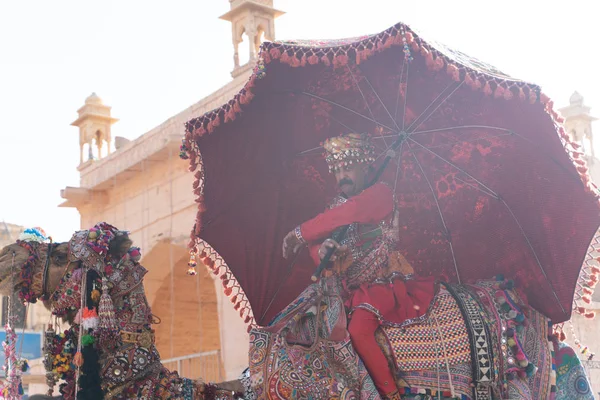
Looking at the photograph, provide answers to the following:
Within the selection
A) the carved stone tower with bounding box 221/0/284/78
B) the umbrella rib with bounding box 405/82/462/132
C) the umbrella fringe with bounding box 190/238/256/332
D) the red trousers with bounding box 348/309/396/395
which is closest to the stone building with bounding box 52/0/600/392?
the carved stone tower with bounding box 221/0/284/78

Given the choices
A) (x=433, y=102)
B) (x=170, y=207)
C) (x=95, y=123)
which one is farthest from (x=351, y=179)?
(x=95, y=123)

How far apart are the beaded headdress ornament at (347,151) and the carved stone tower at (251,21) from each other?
7825 millimetres

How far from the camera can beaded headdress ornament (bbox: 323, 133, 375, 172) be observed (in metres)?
5.01

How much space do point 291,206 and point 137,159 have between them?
8.92 metres

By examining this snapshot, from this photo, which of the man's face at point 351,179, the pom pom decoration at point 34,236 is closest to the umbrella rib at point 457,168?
the man's face at point 351,179

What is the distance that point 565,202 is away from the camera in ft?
16.4

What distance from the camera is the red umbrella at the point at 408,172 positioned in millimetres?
4910

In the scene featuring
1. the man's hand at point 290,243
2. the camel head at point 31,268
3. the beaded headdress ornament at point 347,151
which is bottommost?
the camel head at point 31,268

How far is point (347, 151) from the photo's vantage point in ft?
16.4

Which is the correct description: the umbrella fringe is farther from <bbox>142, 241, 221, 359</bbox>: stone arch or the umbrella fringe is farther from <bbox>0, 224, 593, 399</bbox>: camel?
<bbox>142, 241, 221, 359</bbox>: stone arch

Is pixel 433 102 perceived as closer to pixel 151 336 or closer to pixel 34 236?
pixel 151 336

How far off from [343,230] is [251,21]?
845 cm

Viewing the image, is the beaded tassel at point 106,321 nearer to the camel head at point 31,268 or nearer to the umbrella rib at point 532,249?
the camel head at point 31,268

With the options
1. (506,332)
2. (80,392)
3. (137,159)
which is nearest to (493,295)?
(506,332)
